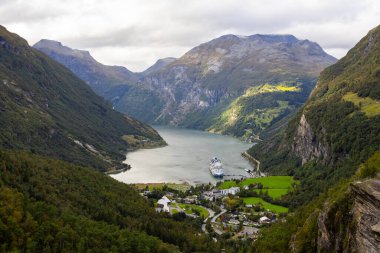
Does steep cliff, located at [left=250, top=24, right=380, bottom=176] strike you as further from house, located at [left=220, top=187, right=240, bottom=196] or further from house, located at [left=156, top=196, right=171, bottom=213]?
house, located at [left=156, top=196, right=171, bottom=213]

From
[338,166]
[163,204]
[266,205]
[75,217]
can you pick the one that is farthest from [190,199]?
[75,217]

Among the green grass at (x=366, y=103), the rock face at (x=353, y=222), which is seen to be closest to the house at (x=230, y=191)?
the green grass at (x=366, y=103)

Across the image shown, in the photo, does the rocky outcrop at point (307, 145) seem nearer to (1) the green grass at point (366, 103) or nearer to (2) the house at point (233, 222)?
(1) the green grass at point (366, 103)

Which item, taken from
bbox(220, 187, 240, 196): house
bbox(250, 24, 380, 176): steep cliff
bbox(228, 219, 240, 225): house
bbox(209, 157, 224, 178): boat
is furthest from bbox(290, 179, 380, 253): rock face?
bbox(209, 157, 224, 178): boat

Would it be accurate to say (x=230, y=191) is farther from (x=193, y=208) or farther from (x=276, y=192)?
(x=193, y=208)

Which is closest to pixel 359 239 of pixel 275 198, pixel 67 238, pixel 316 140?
pixel 67 238

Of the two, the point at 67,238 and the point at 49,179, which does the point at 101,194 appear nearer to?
the point at 49,179
